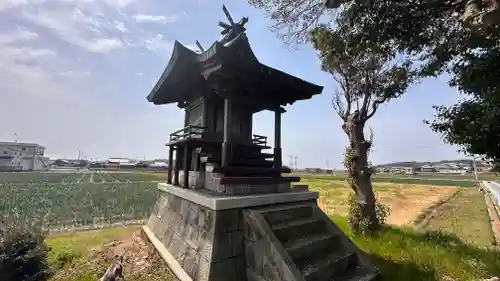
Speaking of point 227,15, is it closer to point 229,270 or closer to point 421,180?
point 229,270

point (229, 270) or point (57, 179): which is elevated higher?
point (229, 270)

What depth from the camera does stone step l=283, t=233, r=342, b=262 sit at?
480 cm

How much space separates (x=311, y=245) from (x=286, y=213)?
0.86 m

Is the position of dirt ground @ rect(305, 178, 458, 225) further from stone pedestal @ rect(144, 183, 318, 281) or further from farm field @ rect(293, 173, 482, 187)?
farm field @ rect(293, 173, 482, 187)

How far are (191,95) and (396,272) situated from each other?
7188 mm

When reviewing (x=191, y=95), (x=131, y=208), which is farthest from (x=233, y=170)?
(x=131, y=208)

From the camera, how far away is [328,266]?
4.86 meters

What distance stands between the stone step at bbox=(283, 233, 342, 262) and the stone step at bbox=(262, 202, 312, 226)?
1.75ft

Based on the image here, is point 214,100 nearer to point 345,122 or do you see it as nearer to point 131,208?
point 345,122

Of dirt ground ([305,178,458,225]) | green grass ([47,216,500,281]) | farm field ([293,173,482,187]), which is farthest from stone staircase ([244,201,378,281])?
farm field ([293,173,482,187])

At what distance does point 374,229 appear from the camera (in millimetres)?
8961

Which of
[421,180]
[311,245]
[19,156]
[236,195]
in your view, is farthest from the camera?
[19,156]

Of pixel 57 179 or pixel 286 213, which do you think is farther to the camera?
pixel 57 179

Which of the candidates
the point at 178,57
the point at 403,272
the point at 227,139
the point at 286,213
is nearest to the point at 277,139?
the point at 227,139
